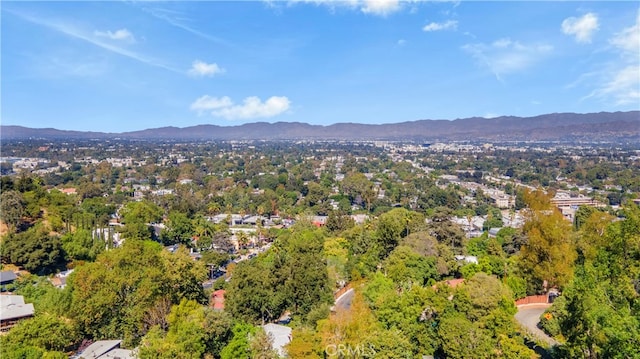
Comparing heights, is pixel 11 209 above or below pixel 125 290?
above

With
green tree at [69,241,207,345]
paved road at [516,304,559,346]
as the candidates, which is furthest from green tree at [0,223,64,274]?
paved road at [516,304,559,346]

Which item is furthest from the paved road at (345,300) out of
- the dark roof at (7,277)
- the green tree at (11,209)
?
the green tree at (11,209)

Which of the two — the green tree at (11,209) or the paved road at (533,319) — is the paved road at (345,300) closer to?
the paved road at (533,319)

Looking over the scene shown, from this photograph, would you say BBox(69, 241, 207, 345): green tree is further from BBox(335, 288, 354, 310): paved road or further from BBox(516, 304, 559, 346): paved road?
BBox(516, 304, 559, 346): paved road

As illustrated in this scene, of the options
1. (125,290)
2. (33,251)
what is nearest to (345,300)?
(125,290)

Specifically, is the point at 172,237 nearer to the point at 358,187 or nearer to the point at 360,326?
the point at 360,326

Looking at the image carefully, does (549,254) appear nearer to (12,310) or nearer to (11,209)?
(12,310)

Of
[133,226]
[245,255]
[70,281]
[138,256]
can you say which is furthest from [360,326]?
[133,226]
